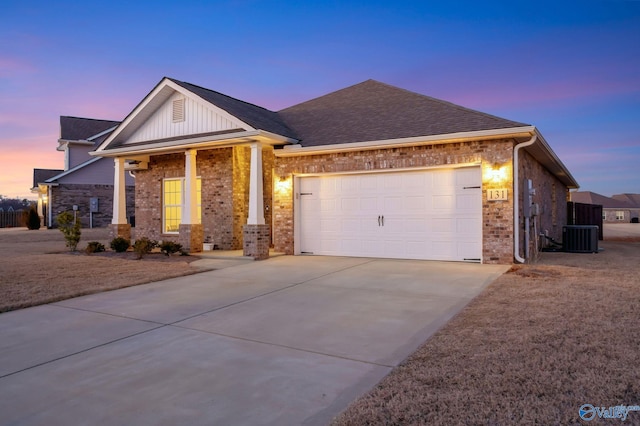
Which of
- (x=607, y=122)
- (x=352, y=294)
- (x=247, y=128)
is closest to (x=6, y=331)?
(x=352, y=294)

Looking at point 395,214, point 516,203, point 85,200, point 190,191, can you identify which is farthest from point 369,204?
point 85,200

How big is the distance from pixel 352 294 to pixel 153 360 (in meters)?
3.59

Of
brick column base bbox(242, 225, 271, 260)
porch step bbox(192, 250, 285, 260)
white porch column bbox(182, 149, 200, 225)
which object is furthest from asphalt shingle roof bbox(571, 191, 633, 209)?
white porch column bbox(182, 149, 200, 225)

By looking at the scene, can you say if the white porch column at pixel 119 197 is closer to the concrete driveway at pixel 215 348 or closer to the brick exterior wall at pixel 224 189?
the brick exterior wall at pixel 224 189

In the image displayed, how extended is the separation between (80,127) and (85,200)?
619 cm

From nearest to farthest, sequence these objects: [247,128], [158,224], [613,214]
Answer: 1. [247,128]
2. [158,224]
3. [613,214]

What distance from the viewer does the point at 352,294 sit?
22.4 ft

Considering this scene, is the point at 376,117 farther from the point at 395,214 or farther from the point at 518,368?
the point at 518,368

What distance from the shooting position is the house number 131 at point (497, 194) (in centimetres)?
975

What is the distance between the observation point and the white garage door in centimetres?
1037

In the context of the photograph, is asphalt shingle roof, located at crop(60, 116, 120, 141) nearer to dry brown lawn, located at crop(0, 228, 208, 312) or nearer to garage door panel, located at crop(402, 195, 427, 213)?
dry brown lawn, located at crop(0, 228, 208, 312)

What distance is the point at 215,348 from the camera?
167 inches

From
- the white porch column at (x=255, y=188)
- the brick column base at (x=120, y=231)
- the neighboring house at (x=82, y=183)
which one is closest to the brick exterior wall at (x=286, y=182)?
the white porch column at (x=255, y=188)

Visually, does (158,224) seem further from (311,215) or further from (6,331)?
(6,331)
